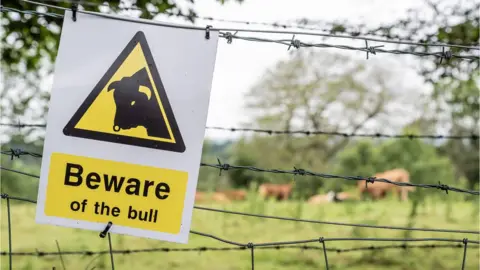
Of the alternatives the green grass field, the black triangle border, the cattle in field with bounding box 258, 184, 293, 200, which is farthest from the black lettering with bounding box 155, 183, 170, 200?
the cattle in field with bounding box 258, 184, 293, 200

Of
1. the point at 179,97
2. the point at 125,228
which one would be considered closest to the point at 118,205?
the point at 125,228

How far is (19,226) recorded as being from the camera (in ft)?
17.8

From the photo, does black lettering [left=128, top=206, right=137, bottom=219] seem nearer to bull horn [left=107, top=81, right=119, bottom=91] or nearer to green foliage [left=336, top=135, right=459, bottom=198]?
bull horn [left=107, top=81, right=119, bottom=91]

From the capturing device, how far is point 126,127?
162cm

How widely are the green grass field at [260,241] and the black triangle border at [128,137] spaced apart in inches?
58.0

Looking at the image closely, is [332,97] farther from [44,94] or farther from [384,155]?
[44,94]

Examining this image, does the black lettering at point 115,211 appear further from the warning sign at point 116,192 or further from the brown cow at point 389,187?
the brown cow at point 389,187

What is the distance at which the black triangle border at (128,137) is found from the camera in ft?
5.29

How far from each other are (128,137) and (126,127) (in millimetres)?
30

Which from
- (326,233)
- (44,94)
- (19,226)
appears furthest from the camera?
(44,94)

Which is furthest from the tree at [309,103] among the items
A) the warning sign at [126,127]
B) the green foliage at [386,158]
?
the warning sign at [126,127]

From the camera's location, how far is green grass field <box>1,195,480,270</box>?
396 centimetres

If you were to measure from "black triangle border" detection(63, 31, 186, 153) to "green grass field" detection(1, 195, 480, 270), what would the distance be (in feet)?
4.84

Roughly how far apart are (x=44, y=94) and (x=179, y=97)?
7.89 meters
